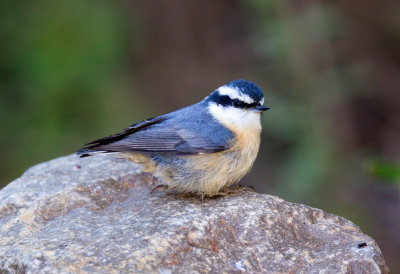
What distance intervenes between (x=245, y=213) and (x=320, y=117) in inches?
124

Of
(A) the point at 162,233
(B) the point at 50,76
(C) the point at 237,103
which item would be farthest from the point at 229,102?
(B) the point at 50,76

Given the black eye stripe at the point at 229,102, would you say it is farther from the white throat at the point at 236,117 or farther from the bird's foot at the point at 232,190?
the bird's foot at the point at 232,190

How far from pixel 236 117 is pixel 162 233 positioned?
1.33 m

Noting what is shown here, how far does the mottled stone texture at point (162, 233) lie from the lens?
10.9 feet

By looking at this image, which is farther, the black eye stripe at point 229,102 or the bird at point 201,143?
the black eye stripe at point 229,102

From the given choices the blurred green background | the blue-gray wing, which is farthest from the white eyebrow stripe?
the blurred green background

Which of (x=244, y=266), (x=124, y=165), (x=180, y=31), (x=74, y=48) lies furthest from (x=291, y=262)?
(x=180, y=31)

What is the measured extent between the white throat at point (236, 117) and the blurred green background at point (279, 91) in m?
2.04

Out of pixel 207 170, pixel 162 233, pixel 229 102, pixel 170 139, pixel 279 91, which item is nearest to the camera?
pixel 162 233

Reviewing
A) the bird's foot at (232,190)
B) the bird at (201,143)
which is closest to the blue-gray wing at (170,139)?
the bird at (201,143)

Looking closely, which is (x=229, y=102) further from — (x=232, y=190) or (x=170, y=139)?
(x=232, y=190)

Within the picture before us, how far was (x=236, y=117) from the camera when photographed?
453 cm

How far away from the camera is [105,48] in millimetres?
7641

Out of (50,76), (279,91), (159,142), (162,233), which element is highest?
(50,76)
